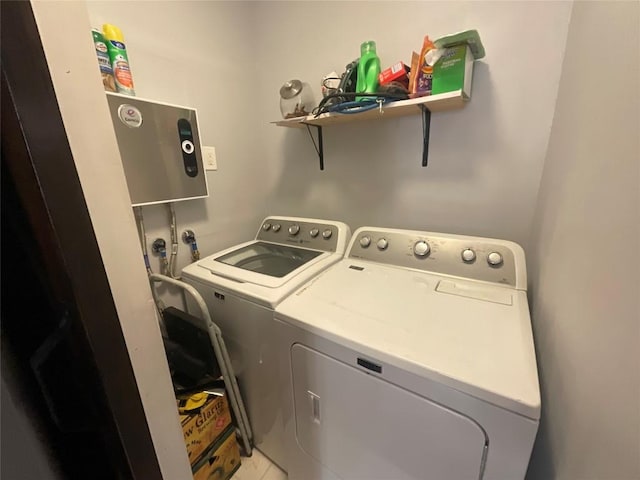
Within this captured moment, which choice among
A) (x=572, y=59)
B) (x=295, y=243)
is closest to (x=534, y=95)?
(x=572, y=59)

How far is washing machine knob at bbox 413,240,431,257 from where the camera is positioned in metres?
1.22

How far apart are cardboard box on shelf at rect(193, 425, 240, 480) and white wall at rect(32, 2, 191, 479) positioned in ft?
2.52

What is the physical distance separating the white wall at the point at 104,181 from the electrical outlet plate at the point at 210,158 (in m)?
1.17

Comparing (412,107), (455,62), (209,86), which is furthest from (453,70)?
(209,86)

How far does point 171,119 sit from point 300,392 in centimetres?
137

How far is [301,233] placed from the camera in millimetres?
1650

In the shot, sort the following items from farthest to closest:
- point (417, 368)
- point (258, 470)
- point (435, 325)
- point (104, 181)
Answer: point (258, 470)
point (435, 325)
point (417, 368)
point (104, 181)

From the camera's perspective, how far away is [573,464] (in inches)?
23.1

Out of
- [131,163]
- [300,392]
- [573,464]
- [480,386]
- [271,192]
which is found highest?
[131,163]

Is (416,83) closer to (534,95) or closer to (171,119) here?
(534,95)

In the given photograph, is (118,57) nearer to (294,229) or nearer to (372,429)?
(294,229)

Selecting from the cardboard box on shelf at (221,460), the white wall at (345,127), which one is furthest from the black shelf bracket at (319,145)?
the cardboard box on shelf at (221,460)

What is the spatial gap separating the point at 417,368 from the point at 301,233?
1086mm

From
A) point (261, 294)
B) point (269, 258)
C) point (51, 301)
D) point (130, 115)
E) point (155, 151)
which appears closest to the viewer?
point (51, 301)
